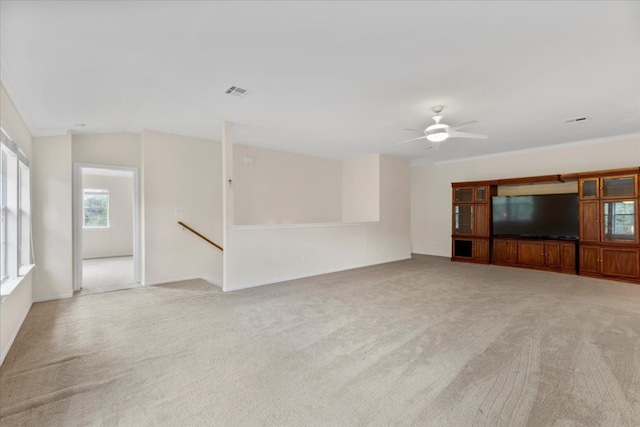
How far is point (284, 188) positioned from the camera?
7070 millimetres

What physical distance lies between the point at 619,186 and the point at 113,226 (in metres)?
12.4

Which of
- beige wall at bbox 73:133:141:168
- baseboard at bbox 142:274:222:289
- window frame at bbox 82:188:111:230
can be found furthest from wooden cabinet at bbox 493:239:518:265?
window frame at bbox 82:188:111:230

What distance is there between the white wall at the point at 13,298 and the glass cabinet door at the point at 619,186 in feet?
28.9

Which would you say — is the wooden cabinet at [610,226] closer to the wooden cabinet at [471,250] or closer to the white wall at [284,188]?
the wooden cabinet at [471,250]

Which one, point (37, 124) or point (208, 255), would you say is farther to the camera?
point (208, 255)

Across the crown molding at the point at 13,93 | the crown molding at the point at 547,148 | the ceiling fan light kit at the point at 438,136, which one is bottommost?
the ceiling fan light kit at the point at 438,136

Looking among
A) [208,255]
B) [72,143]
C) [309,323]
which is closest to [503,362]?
[309,323]

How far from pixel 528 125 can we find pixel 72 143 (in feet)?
24.8

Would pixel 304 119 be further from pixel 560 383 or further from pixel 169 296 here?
pixel 560 383

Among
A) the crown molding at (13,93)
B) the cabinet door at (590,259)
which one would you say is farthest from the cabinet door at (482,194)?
the crown molding at (13,93)

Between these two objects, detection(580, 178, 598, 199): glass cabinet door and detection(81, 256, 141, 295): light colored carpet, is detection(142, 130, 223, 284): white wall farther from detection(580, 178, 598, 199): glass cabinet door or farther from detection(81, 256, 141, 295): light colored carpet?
detection(580, 178, 598, 199): glass cabinet door

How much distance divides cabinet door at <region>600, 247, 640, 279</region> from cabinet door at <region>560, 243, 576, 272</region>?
1.38 ft

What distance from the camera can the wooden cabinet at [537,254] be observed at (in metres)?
5.84

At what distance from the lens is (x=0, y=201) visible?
293 centimetres
